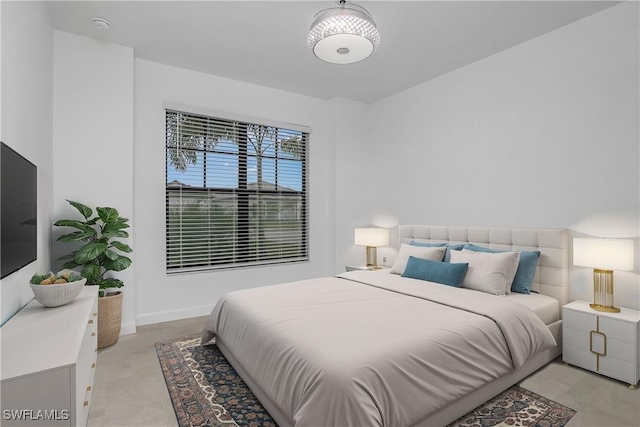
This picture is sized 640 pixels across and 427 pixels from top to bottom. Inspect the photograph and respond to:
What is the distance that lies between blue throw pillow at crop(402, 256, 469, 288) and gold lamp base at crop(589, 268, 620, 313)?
0.95 meters

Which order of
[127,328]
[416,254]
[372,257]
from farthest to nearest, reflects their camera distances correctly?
[372,257] < [416,254] < [127,328]

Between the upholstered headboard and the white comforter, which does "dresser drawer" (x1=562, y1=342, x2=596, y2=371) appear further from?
the upholstered headboard

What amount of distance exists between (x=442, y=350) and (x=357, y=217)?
3200 millimetres

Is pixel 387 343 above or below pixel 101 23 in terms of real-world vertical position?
below

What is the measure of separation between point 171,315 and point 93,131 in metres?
2.10

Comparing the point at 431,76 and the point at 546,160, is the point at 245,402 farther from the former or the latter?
the point at 431,76

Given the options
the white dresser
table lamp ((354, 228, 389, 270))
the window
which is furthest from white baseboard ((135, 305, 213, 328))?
table lamp ((354, 228, 389, 270))

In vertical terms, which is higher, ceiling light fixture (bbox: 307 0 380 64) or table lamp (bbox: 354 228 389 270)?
ceiling light fixture (bbox: 307 0 380 64)

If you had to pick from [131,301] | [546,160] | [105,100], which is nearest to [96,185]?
[105,100]

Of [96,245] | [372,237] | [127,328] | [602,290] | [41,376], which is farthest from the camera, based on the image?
[372,237]

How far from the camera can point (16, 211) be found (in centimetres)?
182

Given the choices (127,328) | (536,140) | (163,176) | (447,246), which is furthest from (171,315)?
(536,140)

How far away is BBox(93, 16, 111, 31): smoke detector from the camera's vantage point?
113 inches

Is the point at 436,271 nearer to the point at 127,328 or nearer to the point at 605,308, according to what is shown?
the point at 605,308
